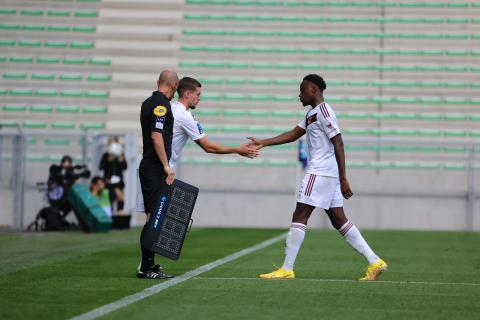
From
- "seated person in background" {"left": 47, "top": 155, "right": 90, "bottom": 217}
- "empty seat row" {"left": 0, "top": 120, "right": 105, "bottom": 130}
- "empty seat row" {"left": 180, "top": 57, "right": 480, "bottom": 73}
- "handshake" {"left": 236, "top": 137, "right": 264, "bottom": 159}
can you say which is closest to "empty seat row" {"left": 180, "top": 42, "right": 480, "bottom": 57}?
"empty seat row" {"left": 180, "top": 57, "right": 480, "bottom": 73}

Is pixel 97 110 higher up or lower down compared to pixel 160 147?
higher up

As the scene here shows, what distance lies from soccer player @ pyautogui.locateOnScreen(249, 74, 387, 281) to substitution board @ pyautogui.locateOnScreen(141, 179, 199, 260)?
870 mm

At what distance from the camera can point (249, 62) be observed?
25.7m

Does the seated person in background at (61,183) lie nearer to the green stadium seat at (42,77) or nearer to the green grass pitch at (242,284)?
the green grass pitch at (242,284)

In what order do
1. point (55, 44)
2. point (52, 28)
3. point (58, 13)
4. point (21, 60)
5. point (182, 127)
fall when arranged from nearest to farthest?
point (182, 127) < point (21, 60) < point (55, 44) < point (52, 28) < point (58, 13)

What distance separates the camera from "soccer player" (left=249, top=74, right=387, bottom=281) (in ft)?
30.6

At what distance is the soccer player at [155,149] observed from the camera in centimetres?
919

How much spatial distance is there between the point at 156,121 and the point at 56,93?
17.1m

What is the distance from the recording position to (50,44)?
26.5 m

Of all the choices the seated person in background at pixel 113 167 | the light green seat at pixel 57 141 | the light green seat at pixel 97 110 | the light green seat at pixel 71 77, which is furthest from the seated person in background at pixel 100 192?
the light green seat at pixel 71 77

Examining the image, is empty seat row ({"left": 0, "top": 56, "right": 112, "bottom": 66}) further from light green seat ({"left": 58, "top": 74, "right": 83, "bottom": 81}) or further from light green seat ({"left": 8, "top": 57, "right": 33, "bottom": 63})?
light green seat ({"left": 58, "top": 74, "right": 83, "bottom": 81})

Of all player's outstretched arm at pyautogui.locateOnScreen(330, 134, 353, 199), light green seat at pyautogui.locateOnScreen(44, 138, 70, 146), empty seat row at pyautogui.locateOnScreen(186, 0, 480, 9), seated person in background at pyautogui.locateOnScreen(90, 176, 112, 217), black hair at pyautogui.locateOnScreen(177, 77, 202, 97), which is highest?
empty seat row at pyautogui.locateOnScreen(186, 0, 480, 9)

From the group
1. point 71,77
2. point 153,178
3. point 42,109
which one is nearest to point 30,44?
point 71,77

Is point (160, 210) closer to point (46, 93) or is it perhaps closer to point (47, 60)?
point (46, 93)
